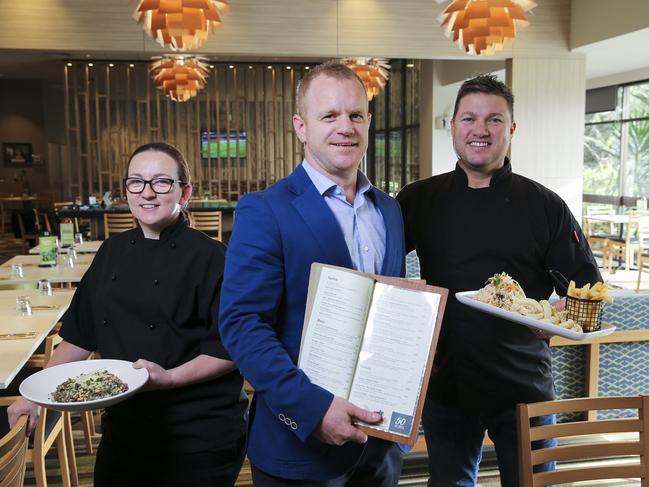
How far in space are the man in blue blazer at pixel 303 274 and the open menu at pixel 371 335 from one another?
5 centimetres

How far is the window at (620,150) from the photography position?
11094 mm

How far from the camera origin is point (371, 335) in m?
1.39

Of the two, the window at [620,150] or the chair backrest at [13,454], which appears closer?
the chair backrest at [13,454]

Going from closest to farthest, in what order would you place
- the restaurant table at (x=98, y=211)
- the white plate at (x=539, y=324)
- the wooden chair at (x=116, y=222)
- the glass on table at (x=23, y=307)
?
1. the white plate at (x=539, y=324)
2. the glass on table at (x=23, y=307)
3. the wooden chair at (x=116, y=222)
4. the restaurant table at (x=98, y=211)

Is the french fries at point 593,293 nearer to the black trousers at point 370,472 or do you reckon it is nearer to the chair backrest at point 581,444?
the chair backrest at point 581,444

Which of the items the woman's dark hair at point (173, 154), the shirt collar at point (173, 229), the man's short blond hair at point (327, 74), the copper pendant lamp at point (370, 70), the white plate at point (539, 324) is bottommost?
the white plate at point (539, 324)

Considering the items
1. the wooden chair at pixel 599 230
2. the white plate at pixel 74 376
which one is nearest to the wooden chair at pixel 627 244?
the wooden chair at pixel 599 230

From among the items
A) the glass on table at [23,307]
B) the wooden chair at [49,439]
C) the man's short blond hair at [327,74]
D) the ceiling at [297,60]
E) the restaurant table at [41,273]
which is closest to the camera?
the man's short blond hair at [327,74]

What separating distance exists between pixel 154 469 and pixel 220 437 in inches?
8.0

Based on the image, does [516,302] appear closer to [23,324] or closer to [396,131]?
[23,324]

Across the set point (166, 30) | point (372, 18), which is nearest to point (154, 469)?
point (166, 30)

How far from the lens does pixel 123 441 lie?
6.15 ft

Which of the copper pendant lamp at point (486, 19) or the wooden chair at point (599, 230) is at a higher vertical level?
the copper pendant lamp at point (486, 19)

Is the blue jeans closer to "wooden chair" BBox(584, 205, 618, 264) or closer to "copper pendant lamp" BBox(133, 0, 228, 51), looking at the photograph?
"copper pendant lamp" BBox(133, 0, 228, 51)
